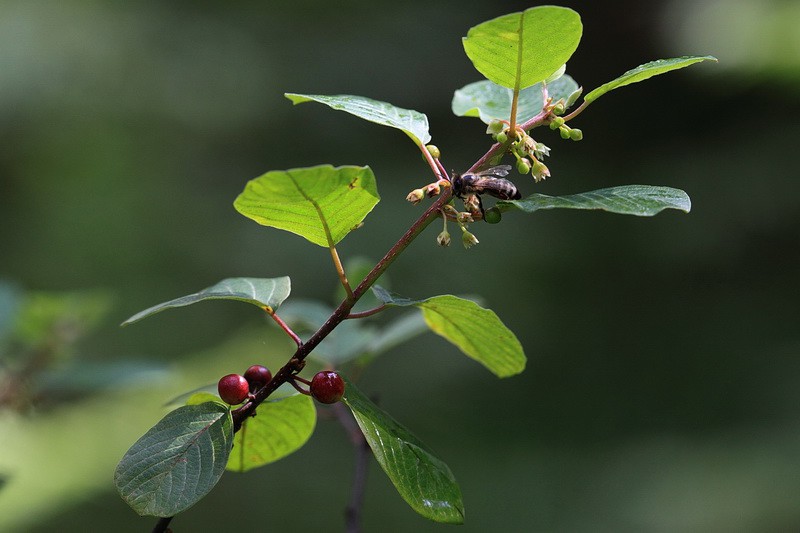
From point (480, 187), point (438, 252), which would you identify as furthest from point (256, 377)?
point (438, 252)

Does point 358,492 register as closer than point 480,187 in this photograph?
No

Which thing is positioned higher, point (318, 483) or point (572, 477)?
point (572, 477)

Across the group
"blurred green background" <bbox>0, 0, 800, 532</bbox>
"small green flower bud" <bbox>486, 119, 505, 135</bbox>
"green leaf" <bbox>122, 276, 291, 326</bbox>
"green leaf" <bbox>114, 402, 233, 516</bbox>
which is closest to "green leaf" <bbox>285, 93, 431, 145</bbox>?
"small green flower bud" <bbox>486, 119, 505, 135</bbox>

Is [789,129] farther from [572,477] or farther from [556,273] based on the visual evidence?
[572,477]

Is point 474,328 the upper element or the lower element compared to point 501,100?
lower

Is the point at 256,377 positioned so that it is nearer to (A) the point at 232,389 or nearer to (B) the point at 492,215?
(A) the point at 232,389

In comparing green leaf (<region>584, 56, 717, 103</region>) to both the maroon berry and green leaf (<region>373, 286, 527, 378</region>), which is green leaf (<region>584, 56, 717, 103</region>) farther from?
the maroon berry

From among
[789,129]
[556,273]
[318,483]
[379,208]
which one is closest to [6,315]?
[318,483]
